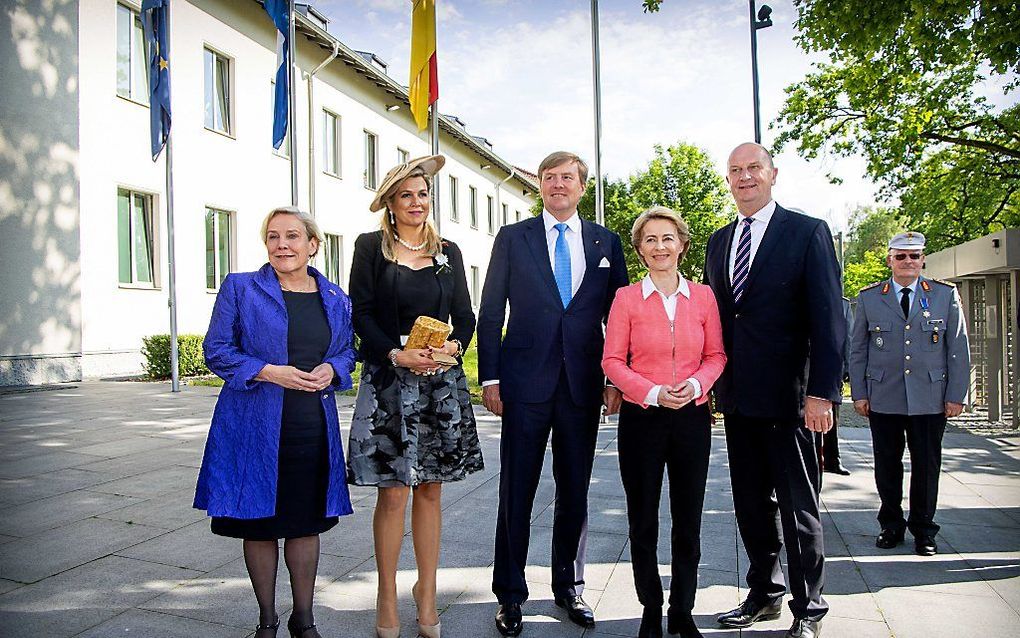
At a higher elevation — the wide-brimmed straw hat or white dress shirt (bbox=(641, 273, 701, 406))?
the wide-brimmed straw hat

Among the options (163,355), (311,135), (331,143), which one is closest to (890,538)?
(163,355)

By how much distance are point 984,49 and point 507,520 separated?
9483mm

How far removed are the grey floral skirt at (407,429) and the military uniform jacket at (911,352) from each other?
3.18 m

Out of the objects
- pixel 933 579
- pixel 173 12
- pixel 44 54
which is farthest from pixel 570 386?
pixel 173 12

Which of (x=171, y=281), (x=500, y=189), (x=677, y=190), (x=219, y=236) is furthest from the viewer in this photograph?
(x=500, y=189)

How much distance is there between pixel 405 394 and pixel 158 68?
12.2 m

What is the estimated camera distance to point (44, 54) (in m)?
13.1

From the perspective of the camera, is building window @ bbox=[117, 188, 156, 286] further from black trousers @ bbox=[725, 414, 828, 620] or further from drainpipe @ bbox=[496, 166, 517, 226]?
drainpipe @ bbox=[496, 166, 517, 226]

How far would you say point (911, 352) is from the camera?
5.10 metres

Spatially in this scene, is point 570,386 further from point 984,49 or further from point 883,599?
point 984,49

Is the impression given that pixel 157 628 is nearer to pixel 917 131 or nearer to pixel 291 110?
pixel 291 110

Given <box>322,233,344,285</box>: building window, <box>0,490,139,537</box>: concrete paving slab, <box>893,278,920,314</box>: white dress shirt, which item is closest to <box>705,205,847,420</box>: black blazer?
<box>893,278,920,314</box>: white dress shirt

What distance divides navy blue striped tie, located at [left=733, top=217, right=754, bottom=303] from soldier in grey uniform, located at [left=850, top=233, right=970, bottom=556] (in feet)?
6.61

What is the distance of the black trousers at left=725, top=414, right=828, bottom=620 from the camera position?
3549 mm
